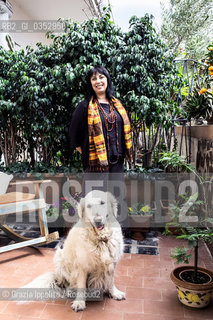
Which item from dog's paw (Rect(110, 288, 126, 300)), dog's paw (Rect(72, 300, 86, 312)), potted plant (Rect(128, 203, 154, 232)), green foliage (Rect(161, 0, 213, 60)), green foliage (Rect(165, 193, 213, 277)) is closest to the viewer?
green foliage (Rect(165, 193, 213, 277))

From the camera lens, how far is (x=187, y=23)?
12438 millimetres

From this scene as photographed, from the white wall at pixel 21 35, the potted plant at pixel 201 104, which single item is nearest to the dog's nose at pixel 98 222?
the potted plant at pixel 201 104

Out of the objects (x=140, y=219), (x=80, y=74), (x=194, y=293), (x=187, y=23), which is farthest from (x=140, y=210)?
(x=187, y=23)

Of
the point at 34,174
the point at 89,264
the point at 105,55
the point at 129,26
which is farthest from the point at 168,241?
the point at 129,26

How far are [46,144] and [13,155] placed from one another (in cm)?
72

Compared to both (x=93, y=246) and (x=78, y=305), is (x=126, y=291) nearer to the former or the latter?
(x=78, y=305)

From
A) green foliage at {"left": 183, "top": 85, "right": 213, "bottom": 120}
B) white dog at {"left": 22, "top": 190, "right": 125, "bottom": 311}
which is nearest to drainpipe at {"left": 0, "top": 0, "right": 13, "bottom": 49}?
green foliage at {"left": 183, "top": 85, "right": 213, "bottom": 120}

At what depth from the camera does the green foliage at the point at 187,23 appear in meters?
12.2

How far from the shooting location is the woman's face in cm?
264

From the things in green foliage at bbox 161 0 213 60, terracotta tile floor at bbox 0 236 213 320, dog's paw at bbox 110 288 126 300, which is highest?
green foliage at bbox 161 0 213 60

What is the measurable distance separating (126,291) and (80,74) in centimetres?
248

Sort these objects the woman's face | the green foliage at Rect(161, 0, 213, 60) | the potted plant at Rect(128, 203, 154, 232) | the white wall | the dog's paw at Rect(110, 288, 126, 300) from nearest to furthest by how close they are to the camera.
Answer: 1. the dog's paw at Rect(110, 288, 126, 300)
2. the woman's face
3. the potted plant at Rect(128, 203, 154, 232)
4. the white wall
5. the green foliage at Rect(161, 0, 213, 60)

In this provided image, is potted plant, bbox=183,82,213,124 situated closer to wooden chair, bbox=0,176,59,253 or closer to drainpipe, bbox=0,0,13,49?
wooden chair, bbox=0,176,59,253

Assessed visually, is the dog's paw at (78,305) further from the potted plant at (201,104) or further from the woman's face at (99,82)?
the potted plant at (201,104)
